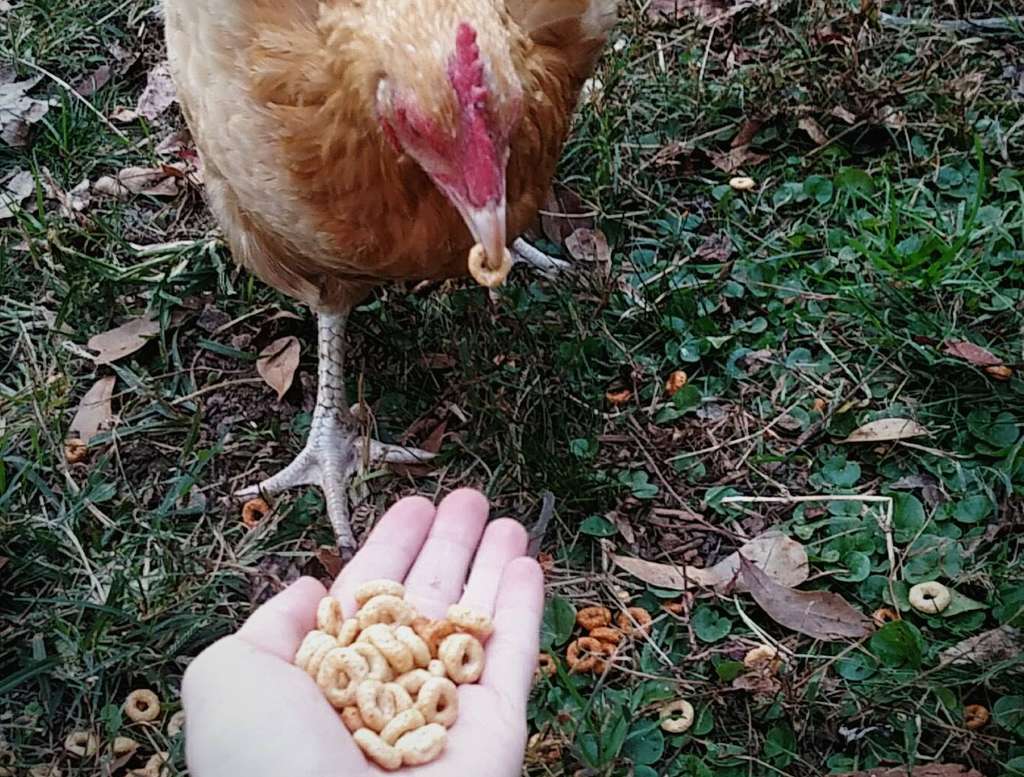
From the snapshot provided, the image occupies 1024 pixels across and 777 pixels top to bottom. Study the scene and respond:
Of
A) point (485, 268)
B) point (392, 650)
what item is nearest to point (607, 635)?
point (392, 650)

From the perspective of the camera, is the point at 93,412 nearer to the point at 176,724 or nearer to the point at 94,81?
the point at 176,724

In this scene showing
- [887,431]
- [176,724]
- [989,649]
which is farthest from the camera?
[887,431]

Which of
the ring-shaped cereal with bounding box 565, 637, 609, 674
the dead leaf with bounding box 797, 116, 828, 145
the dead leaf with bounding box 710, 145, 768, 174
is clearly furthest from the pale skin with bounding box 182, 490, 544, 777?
the dead leaf with bounding box 797, 116, 828, 145

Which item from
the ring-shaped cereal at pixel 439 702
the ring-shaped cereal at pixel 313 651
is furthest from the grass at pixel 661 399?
the ring-shaped cereal at pixel 313 651

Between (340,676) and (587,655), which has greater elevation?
(340,676)

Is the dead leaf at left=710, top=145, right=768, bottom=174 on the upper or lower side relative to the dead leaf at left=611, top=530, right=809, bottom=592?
upper

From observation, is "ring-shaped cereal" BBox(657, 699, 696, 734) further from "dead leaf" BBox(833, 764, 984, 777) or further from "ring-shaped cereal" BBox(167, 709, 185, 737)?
"ring-shaped cereal" BBox(167, 709, 185, 737)

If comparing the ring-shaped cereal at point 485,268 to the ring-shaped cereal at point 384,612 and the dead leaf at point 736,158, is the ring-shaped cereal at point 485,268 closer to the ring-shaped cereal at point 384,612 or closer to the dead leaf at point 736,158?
the ring-shaped cereal at point 384,612
